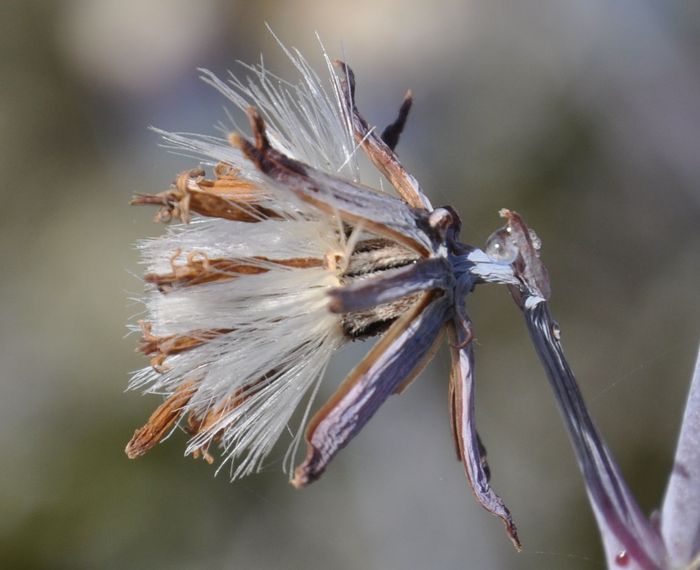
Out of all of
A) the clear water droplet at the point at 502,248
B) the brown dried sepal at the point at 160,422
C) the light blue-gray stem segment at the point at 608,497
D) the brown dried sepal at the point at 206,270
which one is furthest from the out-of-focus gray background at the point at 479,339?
the light blue-gray stem segment at the point at 608,497

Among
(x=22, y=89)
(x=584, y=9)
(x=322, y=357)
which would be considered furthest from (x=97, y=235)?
(x=322, y=357)

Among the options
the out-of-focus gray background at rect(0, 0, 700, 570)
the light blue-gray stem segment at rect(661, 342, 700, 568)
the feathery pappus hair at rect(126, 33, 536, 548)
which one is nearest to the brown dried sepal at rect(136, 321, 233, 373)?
the feathery pappus hair at rect(126, 33, 536, 548)

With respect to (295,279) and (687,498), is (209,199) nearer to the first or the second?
(295,279)

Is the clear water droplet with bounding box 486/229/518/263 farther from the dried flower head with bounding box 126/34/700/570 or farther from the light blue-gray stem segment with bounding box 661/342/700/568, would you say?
the light blue-gray stem segment with bounding box 661/342/700/568

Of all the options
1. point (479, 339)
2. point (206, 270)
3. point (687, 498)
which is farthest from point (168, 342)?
point (479, 339)

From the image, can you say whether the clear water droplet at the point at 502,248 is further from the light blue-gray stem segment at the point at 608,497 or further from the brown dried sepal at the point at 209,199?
the brown dried sepal at the point at 209,199

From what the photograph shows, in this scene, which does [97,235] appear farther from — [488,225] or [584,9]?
[584,9]

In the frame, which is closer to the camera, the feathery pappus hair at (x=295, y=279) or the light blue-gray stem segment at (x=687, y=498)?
the light blue-gray stem segment at (x=687, y=498)
